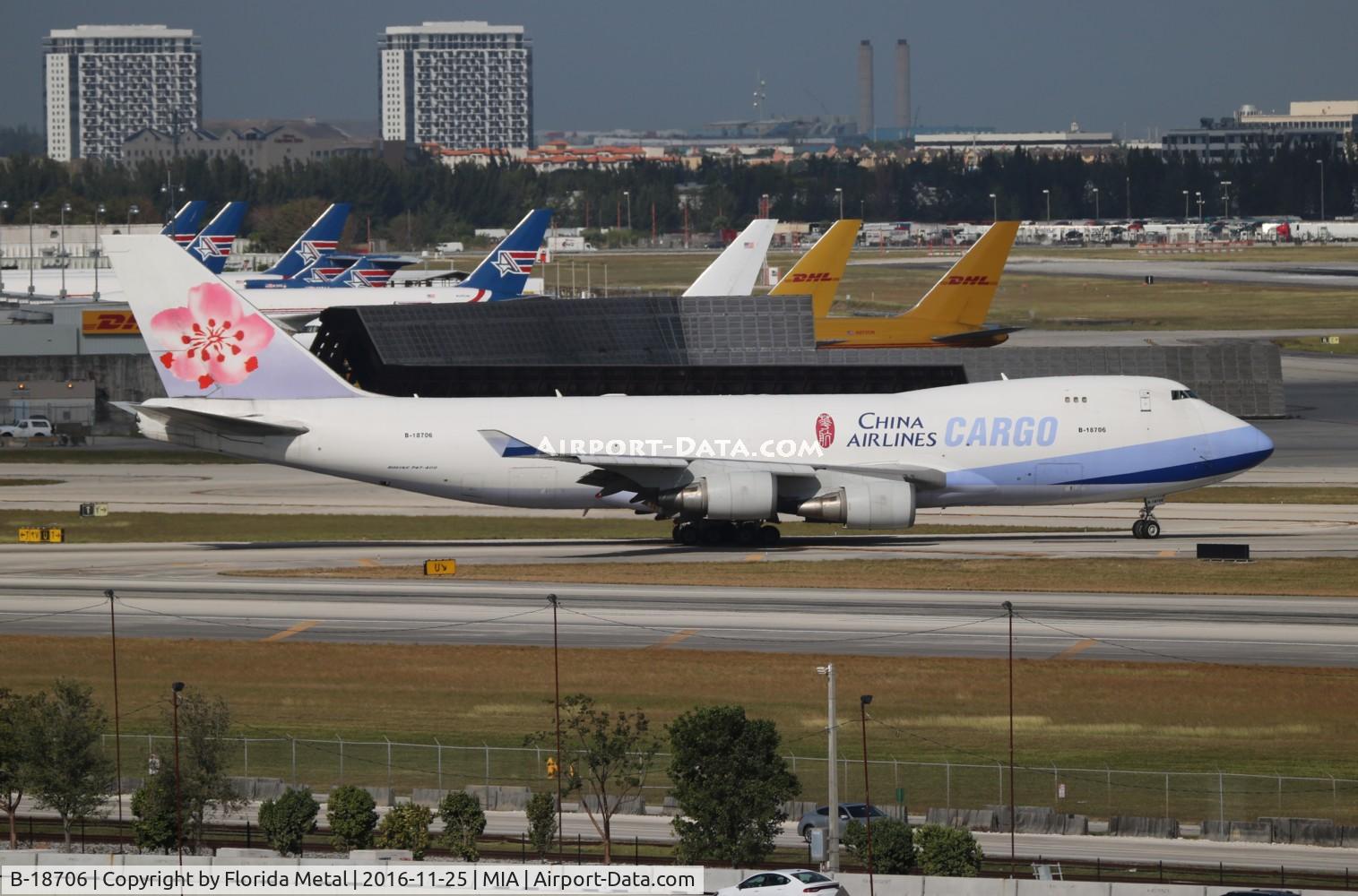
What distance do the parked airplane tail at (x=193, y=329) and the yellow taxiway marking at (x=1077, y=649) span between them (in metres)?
31.5

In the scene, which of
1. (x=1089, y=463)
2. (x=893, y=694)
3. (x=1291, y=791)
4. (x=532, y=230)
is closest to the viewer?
(x=1291, y=791)

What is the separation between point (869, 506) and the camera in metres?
64.0

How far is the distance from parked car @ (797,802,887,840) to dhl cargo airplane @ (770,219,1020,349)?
6935cm

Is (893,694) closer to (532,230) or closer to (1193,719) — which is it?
(1193,719)

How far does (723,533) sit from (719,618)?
13728 mm

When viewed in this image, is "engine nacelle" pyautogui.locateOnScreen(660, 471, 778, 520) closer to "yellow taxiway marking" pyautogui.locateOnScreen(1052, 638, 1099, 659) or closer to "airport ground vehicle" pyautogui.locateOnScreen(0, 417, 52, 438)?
"yellow taxiway marking" pyautogui.locateOnScreen(1052, 638, 1099, 659)

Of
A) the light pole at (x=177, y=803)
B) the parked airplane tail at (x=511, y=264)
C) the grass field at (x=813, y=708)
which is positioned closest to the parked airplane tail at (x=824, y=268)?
the parked airplane tail at (x=511, y=264)

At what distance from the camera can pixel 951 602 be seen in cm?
5594

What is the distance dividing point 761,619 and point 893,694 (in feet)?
27.1

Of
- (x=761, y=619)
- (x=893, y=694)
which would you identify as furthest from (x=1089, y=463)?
(x=893, y=694)

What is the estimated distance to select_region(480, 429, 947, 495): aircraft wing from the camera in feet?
214

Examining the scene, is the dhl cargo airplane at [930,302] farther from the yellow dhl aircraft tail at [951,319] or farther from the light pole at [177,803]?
the light pole at [177,803]

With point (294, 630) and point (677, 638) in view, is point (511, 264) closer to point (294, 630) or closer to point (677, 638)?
point (294, 630)

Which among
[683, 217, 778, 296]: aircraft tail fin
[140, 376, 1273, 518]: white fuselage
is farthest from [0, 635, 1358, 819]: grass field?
[683, 217, 778, 296]: aircraft tail fin
